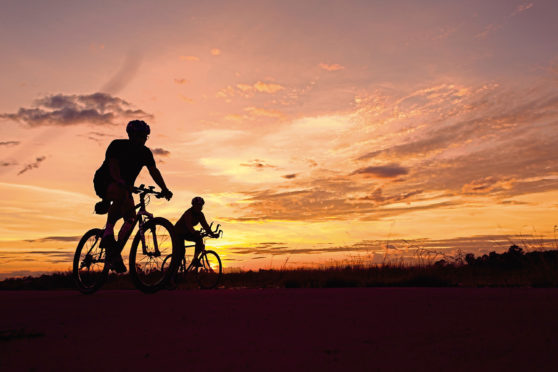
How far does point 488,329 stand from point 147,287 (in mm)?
5086

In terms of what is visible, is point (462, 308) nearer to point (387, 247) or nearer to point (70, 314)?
point (70, 314)

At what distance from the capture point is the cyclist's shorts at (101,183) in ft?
24.8

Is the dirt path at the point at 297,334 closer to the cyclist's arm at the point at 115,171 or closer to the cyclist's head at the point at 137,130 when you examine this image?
the cyclist's arm at the point at 115,171

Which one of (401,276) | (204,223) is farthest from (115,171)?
(401,276)

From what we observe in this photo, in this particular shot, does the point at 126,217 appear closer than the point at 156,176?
Yes

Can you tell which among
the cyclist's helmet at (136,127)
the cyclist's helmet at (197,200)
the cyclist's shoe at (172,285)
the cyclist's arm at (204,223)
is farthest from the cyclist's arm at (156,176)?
the cyclist's arm at (204,223)

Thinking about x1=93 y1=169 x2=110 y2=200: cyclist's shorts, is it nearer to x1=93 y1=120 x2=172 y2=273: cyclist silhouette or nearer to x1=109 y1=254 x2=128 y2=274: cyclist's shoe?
x1=93 y1=120 x2=172 y2=273: cyclist silhouette

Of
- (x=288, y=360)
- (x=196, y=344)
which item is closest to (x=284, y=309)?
(x=196, y=344)

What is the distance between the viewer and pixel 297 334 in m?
4.02

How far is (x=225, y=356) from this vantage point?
134 inches

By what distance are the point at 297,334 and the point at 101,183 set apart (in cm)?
483

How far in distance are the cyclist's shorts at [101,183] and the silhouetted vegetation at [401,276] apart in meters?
5.15

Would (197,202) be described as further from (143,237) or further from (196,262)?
(143,237)

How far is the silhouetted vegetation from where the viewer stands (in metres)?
10.7
